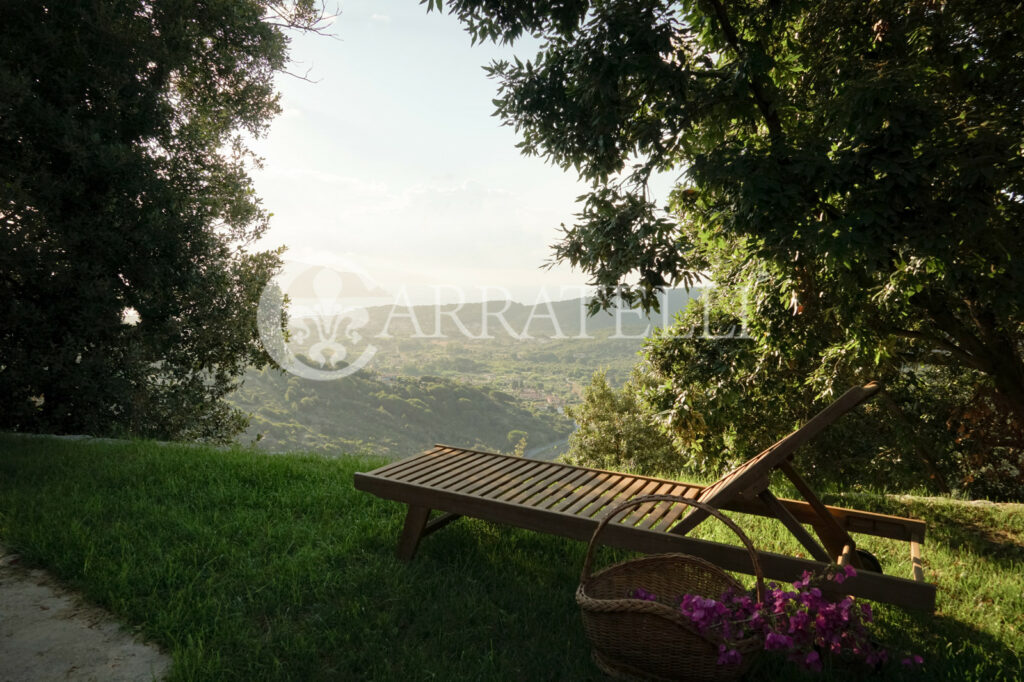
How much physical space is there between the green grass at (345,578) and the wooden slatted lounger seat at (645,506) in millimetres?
390

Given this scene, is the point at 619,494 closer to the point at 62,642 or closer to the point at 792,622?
the point at 792,622

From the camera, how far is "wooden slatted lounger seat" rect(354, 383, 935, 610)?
2.79m

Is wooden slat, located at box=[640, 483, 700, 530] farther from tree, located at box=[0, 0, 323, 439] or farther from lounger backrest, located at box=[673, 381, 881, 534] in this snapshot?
tree, located at box=[0, 0, 323, 439]

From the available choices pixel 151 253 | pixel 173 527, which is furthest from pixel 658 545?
pixel 151 253

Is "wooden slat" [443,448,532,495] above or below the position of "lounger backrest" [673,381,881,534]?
below

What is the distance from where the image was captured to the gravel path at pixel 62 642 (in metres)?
2.58

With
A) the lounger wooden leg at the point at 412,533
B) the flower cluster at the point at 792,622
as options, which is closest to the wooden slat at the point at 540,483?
the lounger wooden leg at the point at 412,533

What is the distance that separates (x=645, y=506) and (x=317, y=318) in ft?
65.3

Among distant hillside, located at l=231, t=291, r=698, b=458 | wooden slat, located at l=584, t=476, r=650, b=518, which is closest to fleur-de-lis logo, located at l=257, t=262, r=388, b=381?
distant hillside, located at l=231, t=291, r=698, b=458

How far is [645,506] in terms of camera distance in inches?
137

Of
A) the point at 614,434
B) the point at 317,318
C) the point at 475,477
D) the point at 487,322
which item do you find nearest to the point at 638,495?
the point at 475,477

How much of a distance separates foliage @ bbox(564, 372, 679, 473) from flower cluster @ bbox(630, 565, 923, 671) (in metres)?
14.4

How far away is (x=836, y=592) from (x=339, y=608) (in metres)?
2.37

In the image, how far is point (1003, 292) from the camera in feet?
13.9
